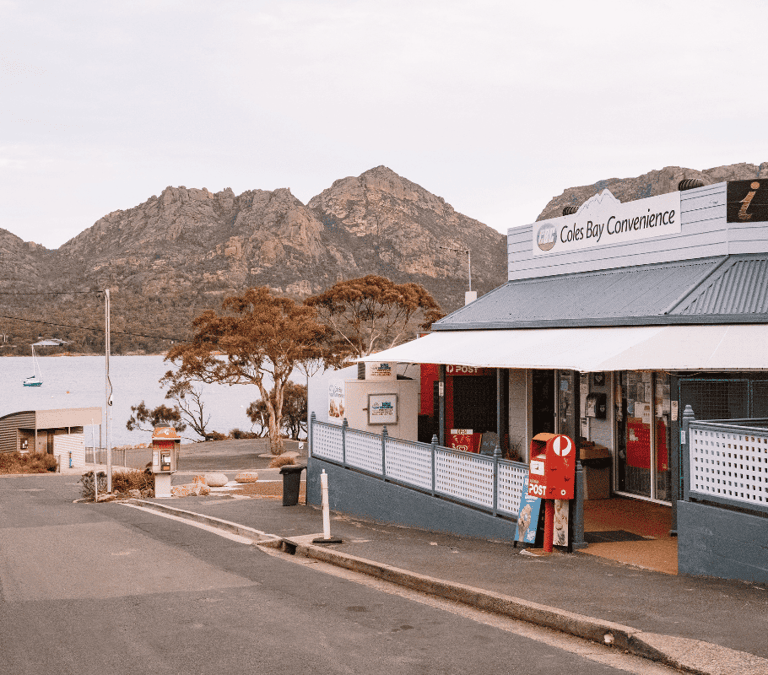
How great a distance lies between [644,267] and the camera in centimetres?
1525

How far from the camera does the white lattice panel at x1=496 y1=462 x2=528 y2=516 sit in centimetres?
1138

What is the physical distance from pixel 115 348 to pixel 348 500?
327ft

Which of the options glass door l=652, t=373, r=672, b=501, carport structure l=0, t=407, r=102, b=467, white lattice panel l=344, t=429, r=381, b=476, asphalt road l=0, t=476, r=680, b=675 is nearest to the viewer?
asphalt road l=0, t=476, r=680, b=675

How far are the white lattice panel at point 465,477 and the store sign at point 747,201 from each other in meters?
5.72

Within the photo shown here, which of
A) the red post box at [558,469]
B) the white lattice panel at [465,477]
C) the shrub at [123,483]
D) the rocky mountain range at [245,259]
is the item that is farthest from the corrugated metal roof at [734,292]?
the rocky mountain range at [245,259]

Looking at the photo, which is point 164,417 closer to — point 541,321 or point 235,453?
point 235,453

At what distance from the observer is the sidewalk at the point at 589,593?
21.3 feet

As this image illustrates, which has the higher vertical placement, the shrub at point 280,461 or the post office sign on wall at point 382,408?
the post office sign on wall at point 382,408

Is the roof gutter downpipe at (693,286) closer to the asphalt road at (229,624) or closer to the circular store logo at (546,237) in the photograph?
the circular store logo at (546,237)

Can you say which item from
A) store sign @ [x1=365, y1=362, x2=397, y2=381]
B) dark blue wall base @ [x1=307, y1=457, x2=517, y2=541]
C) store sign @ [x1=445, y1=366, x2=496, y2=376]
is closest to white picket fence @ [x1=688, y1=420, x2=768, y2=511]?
dark blue wall base @ [x1=307, y1=457, x2=517, y2=541]

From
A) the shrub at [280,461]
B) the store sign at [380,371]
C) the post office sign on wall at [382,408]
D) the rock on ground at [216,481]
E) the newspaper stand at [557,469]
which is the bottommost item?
the shrub at [280,461]

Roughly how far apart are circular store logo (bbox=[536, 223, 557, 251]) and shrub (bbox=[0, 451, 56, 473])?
35.3m

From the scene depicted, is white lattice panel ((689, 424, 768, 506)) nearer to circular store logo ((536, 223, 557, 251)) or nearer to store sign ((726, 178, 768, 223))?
store sign ((726, 178, 768, 223))

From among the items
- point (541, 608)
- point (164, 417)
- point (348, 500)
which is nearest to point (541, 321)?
point (348, 500)
